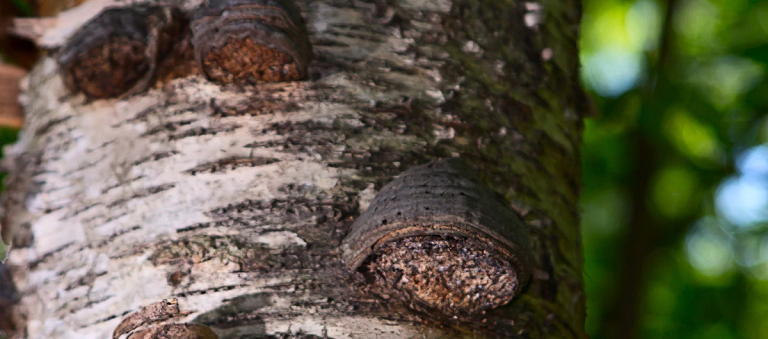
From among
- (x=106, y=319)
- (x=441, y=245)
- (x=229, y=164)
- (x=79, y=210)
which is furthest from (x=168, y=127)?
(x=441, y=245)

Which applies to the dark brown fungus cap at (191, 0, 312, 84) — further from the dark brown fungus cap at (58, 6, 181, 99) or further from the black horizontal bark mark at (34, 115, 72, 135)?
the black horizontal bark mark at (34, 115, 72, 135)

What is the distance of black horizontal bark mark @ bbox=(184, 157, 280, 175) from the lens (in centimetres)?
125

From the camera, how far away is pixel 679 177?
19.6 ft

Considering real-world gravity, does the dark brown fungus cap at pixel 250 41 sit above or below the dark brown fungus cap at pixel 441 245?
above

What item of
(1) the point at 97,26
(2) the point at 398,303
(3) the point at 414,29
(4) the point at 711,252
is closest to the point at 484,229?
(2) the point at 398,303

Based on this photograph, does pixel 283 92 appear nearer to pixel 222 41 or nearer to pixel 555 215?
pixel 222 41

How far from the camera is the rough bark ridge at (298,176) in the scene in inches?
44.9

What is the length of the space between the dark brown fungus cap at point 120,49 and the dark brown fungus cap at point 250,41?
16cm

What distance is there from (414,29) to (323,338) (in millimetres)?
729

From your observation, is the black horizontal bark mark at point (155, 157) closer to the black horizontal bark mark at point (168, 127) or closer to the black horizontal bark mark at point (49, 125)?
the black horizontal bark mark at point (168, 127)

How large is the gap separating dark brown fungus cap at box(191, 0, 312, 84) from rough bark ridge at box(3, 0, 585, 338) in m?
0.04

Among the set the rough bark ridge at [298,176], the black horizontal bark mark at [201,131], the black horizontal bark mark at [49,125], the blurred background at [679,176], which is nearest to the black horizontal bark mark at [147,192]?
the rough bark ridge at [298,176]

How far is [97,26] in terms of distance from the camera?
1.44 meters

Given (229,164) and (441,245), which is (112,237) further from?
(441,245)
